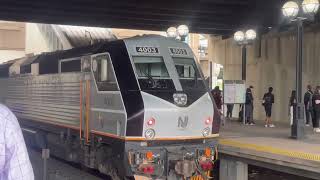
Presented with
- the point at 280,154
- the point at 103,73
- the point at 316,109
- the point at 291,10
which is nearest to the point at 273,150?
the point at 280,154

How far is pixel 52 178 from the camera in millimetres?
A: 12062

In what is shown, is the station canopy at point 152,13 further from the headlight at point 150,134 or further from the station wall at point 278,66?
the headlight at point 150,134

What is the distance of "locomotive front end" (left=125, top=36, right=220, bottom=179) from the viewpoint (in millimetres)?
9875

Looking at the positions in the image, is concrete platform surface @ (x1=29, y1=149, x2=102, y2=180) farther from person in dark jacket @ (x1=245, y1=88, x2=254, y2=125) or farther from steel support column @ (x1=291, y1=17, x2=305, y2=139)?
person in dark jacket @ (x1=245, y1=88, x2=254, y2=125)

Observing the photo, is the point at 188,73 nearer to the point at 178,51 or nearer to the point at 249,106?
the point at 178,51

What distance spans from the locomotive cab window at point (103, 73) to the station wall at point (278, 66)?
13468mm

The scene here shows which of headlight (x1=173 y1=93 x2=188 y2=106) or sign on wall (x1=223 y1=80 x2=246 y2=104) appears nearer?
headlight (x1=173 y1=93 x2=188 y2=106)

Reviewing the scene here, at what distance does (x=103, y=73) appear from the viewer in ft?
35.3

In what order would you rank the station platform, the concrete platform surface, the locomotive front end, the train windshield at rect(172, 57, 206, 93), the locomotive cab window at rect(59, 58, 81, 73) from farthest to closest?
the concrete platform surface, the locomotive cab window at rect(59, 58, 81, 73), the train windshield at rect(172, 57, 206, 93), the station platform, the locomotive front end

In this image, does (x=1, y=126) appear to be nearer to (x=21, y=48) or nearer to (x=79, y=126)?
(x=79, y=126)

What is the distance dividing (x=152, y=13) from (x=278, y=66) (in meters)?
6.49

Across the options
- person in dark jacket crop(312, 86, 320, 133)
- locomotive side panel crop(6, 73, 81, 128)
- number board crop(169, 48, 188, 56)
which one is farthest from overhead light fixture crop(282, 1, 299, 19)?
locomotive side panel crop(6, 73, 81, 128)

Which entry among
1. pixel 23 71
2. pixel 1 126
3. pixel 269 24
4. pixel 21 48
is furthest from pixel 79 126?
pixel 21 48

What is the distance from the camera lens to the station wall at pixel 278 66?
22.5m
